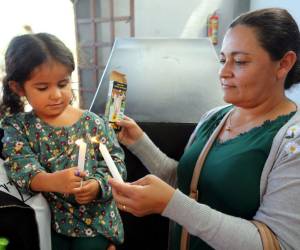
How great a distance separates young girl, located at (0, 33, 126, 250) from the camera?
0.81 metres

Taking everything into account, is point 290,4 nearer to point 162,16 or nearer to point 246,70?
point 246,70

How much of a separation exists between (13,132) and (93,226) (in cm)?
34

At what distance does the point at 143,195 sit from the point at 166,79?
77cm

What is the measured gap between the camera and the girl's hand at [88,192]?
0.79m

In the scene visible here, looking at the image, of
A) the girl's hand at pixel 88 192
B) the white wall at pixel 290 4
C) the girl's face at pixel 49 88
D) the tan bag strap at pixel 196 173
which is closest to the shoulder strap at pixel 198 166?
the tan bag strap at pixel 196 173

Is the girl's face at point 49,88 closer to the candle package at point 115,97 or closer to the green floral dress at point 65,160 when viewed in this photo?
the green floral dress at point 65,160

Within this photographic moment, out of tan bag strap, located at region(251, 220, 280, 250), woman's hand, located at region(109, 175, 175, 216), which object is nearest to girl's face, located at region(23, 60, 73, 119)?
woman's hand, located at region(109, 175, 175, 216)

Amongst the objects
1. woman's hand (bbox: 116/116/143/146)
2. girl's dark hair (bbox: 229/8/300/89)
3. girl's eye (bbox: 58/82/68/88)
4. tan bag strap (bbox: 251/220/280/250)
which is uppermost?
girl's dark hair (bbox: 229/8/300/89)

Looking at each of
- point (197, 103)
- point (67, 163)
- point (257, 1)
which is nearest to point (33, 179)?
point (67, 163)

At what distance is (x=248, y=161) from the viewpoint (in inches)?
30.3

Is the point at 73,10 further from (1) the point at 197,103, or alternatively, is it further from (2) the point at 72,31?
(1) the point at 197,103

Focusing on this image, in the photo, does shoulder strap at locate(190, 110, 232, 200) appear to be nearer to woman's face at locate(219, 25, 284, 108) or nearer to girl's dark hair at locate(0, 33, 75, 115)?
woman's face at locate(219, 25, 284, 108)

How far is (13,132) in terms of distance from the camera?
0.85m

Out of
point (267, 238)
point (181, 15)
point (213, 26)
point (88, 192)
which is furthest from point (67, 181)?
point (181, 15)
